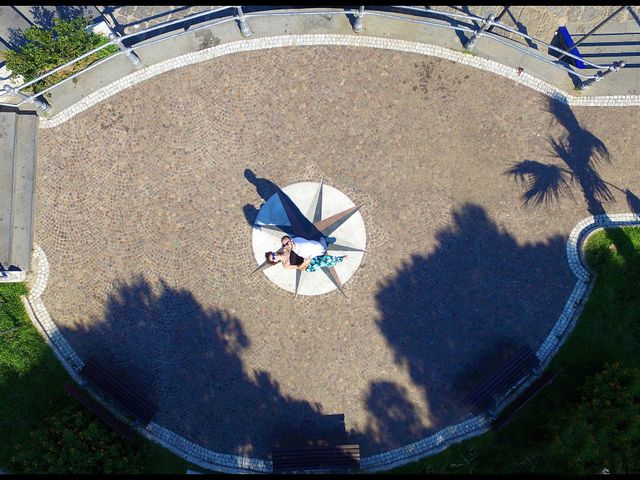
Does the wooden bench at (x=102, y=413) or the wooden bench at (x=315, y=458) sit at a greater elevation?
the wooden bench at (x=102, y=413)

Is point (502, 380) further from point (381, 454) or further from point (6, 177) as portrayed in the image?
point (6, 177)

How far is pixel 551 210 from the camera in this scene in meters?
16.0

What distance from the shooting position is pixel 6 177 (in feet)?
51.0

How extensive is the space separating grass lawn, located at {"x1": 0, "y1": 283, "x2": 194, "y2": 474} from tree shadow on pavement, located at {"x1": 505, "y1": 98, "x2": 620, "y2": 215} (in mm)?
15890

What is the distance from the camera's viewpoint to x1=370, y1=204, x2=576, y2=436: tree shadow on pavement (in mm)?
15781

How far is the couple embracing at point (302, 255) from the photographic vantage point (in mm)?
12734

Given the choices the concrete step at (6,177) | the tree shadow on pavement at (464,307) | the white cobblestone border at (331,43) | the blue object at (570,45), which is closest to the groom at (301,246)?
the tree shadow on pavement at (464,307)

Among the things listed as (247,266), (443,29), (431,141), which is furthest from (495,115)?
(247,266)

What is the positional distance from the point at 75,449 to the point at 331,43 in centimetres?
1628

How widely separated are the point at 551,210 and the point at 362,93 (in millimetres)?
8190

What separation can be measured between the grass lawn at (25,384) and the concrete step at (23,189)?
49.7 inches

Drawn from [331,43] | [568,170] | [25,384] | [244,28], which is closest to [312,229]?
[331,43]

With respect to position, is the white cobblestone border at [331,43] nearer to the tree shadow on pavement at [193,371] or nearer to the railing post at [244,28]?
the railing post at [244,28]

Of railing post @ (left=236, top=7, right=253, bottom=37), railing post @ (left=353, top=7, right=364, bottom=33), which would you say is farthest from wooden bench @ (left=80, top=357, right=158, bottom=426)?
Answer: railing post @ (left=353, top=7, right=364, bottom=33)
